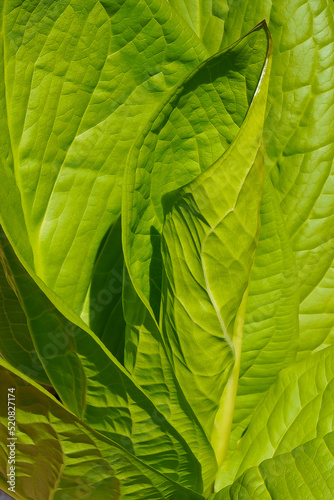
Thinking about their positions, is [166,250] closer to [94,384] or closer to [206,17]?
[94,384]

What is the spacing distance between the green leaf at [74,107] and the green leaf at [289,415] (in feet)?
0.63

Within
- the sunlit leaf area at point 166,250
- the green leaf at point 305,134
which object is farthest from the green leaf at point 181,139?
the green leaf at point 305,134

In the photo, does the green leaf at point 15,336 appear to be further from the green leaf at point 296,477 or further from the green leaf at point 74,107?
the green leaf at point 296,477

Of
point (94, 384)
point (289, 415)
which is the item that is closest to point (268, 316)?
point (289, 415)

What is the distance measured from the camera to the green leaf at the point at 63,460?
41cm

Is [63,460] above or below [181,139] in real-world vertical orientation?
below

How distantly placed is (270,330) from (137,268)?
150 millimetres

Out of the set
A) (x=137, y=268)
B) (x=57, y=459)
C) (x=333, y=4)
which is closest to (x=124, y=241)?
(x=137, y=268)

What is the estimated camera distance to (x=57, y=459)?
1.47ft

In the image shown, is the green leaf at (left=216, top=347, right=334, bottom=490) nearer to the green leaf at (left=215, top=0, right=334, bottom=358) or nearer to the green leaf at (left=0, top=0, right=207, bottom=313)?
the green leaf at (left=215, top=0, right=334, bottom=358)

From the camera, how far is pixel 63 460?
44cm

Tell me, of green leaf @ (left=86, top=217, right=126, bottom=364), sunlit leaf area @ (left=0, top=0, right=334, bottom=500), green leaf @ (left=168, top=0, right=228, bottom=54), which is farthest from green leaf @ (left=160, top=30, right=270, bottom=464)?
green leaf @ (left=168, top=0, right=228, bottom=54)

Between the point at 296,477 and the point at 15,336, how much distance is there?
0.77 ft

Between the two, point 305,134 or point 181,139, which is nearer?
point 181,139
